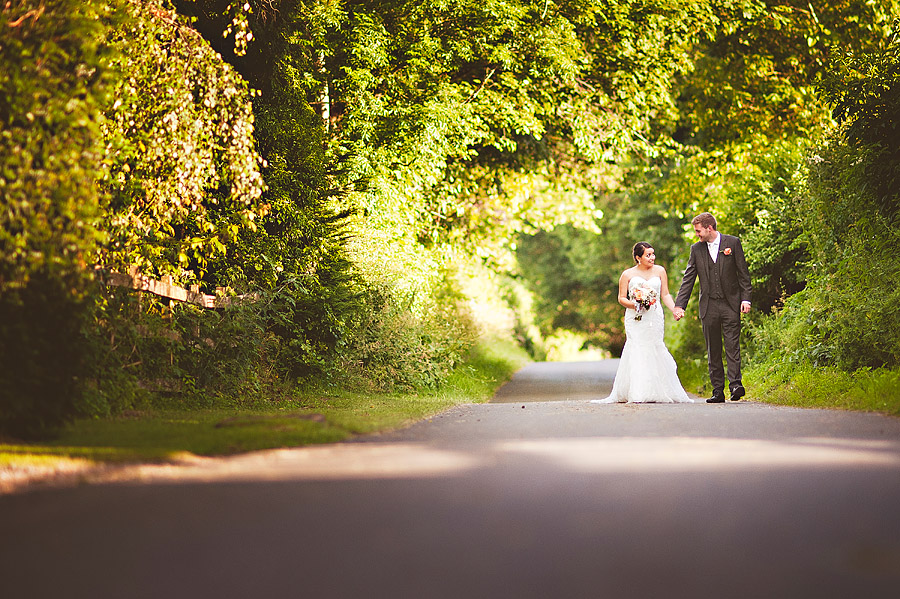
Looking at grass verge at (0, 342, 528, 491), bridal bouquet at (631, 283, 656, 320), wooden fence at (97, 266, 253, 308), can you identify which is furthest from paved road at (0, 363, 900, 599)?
bridal bouquet at (631, 283, 656, 320)

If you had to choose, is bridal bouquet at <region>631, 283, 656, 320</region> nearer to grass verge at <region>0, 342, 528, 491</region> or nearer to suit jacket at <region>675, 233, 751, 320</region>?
suit jacket at <region>675, 233, 751, 320</region>

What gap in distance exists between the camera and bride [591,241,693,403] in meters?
14.2

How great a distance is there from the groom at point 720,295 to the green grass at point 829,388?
0.68m

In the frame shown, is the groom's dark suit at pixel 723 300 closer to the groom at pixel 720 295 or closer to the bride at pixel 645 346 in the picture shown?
the groom at pixel 720 295

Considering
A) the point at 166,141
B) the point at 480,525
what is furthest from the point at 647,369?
the point at 480,525

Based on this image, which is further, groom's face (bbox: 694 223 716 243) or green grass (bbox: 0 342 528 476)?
groom's face (bbox: 694 223 716 243)

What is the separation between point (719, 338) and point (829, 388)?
1.81 metres

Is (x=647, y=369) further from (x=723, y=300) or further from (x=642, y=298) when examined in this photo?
(x=723, y=300)

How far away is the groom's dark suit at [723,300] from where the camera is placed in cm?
1378

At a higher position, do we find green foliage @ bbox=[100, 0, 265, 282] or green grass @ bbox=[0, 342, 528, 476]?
green foliage @ bbox=[100, 0, 265, 282]

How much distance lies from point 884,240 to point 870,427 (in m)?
5.30

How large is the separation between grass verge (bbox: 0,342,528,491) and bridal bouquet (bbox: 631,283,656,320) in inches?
128

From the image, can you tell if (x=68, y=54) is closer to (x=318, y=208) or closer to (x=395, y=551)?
(x=395, y=551)

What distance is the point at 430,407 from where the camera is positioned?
12570mm
